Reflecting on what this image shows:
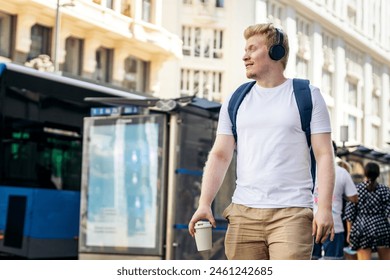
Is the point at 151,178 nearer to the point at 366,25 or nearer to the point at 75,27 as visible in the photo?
the point at 75,27

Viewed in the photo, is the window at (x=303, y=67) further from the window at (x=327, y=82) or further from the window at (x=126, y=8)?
the window at (x=126, y=8)

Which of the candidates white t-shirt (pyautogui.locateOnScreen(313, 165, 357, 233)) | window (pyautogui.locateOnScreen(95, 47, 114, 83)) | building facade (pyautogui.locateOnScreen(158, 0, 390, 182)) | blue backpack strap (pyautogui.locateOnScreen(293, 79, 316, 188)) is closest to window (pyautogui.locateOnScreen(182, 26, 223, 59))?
building facade (pyautogui.locateOnScreen(158, 0, 390, 182))

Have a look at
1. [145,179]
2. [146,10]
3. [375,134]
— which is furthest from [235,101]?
[145,179]

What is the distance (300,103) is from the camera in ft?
10.6

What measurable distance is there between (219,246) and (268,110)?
5856mm

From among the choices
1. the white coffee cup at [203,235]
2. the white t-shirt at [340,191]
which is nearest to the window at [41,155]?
the white t-shirt at [340,191]

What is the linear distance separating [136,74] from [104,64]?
29cm

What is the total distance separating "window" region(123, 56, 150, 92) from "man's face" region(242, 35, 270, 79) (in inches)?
157

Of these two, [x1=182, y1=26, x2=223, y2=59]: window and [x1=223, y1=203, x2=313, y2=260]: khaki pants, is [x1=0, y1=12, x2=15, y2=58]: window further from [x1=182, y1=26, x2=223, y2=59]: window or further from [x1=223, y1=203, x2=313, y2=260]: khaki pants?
[x1=223, y1=203, x2=313, y2=260]: khaki pants

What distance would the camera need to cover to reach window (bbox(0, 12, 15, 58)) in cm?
665

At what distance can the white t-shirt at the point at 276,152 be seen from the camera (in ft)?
10.5

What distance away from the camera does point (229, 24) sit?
6285mm

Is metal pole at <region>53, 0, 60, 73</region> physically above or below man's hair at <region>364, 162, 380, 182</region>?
above
